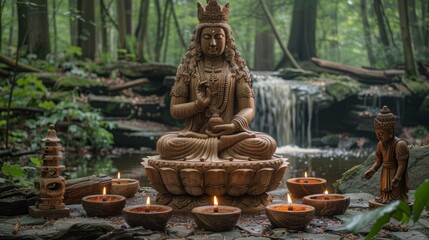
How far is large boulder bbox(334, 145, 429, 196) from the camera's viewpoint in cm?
701

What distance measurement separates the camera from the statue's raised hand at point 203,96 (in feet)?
21.2

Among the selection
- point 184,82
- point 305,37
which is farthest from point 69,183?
point 305,37

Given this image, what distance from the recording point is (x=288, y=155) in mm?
14875

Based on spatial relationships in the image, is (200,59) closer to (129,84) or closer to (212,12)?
(212,12)

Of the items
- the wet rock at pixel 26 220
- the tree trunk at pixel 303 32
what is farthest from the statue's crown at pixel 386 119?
the tree trunk at pixel 303 32

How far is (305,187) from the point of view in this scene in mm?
6922

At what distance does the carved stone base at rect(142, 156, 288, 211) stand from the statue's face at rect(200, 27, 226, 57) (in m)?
1.51

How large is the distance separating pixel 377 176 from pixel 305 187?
109 centimetres

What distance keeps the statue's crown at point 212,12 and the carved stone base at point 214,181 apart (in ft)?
6.01

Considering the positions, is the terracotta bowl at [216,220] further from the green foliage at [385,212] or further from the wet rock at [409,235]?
the green foliage at [385,212]

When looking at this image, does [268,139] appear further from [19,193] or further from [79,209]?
[19,193]

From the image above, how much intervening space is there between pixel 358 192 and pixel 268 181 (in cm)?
173

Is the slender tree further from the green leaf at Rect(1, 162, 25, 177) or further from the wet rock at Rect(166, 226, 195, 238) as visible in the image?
the wet rock at Rect(166, 226, 195, 238)

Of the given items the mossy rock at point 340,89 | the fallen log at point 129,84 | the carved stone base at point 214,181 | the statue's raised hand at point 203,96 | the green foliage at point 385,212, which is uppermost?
the fallen log at point 129,84
